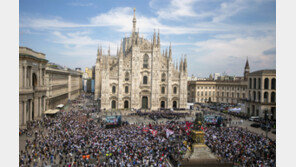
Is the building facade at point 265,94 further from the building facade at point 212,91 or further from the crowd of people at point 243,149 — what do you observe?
the building facade at point 212,91

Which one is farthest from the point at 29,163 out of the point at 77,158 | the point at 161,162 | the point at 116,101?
the point at 116,101

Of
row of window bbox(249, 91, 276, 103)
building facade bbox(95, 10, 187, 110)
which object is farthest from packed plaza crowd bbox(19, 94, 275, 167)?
building facade bbox(95, 10, 187, 110)

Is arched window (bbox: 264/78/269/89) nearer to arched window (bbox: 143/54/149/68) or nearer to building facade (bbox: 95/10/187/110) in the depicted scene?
building facade (bbox: 95/10/187/110)

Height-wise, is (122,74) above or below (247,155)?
above

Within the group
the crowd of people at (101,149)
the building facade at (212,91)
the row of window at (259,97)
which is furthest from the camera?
the building facade at (212,91)

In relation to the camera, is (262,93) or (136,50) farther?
(136,50)

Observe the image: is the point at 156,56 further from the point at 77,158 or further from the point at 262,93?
the point at 77,158

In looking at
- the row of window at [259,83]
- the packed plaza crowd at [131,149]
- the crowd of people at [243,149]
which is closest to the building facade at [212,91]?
the row of window at [259,83]
